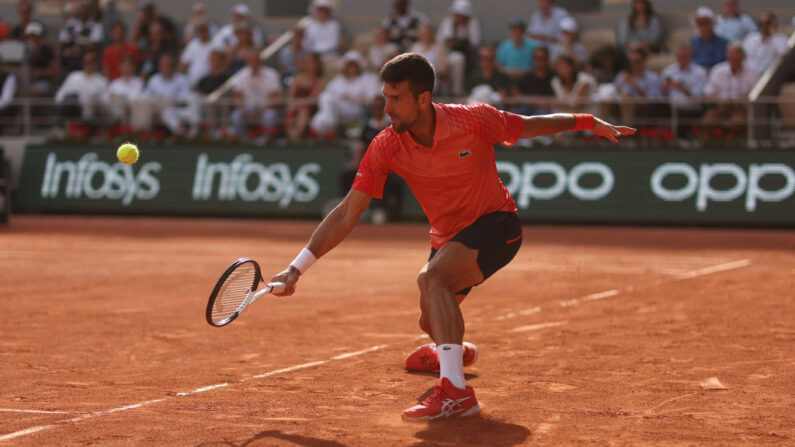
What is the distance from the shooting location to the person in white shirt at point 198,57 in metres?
21.6

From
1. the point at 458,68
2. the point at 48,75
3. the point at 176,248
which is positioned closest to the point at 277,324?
the point at 176,248

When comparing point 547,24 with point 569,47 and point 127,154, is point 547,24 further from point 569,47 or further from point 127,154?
point 127,154

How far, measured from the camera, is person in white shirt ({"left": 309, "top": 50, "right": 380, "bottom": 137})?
1916cm

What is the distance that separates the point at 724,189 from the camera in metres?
16.6

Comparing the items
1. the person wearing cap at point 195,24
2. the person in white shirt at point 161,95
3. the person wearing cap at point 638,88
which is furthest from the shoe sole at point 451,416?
the person wearing cap at point 195,24

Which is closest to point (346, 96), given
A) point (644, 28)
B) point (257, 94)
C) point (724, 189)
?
point (257, 94)

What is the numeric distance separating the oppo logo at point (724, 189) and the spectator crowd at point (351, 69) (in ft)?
2.59

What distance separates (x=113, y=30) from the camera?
23.0 metres

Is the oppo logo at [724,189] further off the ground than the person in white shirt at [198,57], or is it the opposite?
the person in white shirt at [198,57]

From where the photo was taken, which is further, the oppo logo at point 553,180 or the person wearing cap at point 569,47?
the person wearing cap at point 569,47

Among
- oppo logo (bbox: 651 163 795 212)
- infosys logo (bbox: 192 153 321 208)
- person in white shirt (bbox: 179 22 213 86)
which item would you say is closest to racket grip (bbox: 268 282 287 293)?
oppo logo (bbox: 651 163 795 212)

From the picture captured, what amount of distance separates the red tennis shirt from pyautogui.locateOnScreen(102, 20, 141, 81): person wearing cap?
17.8 metres

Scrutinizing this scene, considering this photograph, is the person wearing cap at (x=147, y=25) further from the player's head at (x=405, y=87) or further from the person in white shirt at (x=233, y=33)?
the player's head at (x=405, y=87)

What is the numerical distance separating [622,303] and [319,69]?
38.3 feet
